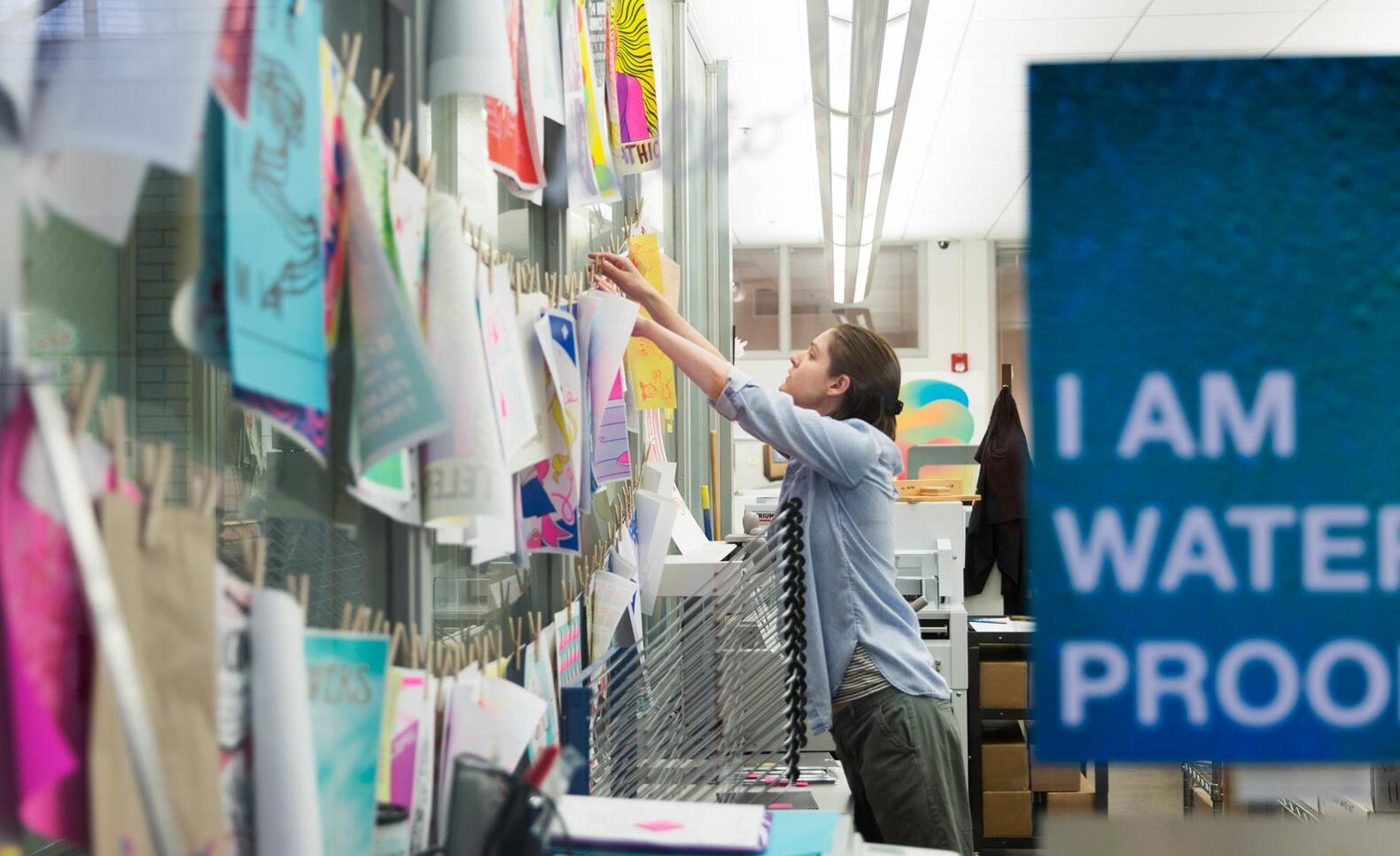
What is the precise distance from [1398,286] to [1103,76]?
0.73 ft

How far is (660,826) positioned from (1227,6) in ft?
14.6

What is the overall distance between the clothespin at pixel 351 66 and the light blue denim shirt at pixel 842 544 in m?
1.06

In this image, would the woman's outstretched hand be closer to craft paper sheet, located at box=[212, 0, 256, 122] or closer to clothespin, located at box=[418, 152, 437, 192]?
clothespin, located at box=[418, 152, 437, 192]

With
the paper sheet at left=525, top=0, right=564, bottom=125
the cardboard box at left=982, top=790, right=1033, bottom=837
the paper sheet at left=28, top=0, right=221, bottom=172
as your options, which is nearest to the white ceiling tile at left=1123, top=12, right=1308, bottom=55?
the cardboard box at left=982, top=790, right=1033, bottom=837

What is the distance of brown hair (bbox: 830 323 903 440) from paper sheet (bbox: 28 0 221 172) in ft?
5.34

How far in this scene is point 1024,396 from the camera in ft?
2.42

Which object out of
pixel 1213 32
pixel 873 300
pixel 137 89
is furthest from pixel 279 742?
pixel 873 300

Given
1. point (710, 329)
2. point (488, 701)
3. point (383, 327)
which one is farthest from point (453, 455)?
point (710, 329)

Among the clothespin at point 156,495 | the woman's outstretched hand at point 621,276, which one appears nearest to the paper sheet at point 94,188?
the clothespin at point 156,495

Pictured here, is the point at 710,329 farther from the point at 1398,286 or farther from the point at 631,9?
the point at 1398,286

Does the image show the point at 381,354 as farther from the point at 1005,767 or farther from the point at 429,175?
the point at 1005,767

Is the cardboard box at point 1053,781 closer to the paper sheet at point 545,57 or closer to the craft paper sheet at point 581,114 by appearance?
the craft paper sheet at point 581,114

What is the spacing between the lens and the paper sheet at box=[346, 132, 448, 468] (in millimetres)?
839

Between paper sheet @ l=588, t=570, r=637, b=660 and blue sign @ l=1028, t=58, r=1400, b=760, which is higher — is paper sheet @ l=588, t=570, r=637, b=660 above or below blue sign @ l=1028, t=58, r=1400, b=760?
below
